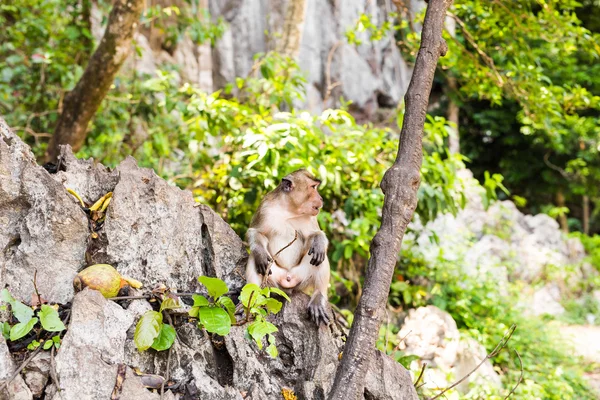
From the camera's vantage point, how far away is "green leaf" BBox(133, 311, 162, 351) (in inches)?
90.6

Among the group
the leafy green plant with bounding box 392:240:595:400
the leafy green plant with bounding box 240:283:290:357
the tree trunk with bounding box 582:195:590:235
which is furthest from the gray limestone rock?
the tree trunk with bounding box 582:195:590:235

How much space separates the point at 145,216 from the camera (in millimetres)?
2840

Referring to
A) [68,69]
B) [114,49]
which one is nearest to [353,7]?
[68,69]

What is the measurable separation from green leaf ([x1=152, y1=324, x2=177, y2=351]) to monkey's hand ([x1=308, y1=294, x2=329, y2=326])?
709 mm

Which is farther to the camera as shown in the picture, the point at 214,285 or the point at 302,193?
the point at 302,193

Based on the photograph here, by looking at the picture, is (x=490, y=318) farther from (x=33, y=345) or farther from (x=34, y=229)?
(x=33, y=345)

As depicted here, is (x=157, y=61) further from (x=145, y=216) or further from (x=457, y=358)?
(x=145, y=216)

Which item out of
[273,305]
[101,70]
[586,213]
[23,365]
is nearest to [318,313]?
[273,305]

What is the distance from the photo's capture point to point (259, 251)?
308cm

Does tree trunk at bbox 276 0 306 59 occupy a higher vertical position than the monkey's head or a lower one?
higher

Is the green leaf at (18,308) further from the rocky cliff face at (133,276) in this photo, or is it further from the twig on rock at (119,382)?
the twig on rock at (119,382)

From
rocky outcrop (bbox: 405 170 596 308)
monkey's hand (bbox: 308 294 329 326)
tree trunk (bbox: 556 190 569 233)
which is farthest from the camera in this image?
tree trunk (bbox: 556 190 569 233)

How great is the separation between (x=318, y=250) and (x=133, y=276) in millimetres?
988

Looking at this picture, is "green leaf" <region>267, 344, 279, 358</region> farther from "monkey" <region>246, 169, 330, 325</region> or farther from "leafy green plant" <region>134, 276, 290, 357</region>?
"monkey" <region>246, 169, 330, 325</region>
